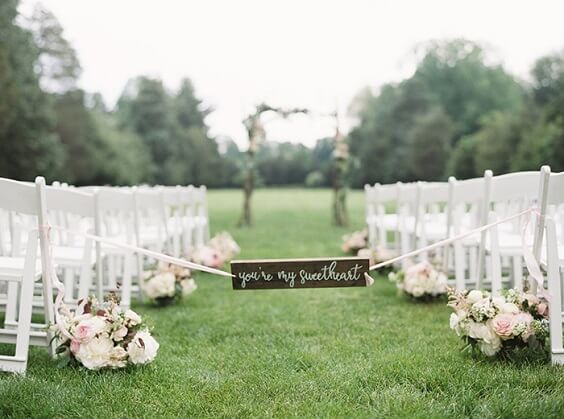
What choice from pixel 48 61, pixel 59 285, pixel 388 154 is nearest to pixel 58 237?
pixel 59 285

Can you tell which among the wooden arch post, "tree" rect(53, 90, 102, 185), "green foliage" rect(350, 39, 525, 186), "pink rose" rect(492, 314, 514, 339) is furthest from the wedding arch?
"green foliage" rect(350, 39, 525, 186)

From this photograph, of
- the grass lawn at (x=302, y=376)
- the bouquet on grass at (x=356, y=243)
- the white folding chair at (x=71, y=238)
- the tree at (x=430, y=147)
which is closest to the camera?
the grass lawn at (x=302, y=376)

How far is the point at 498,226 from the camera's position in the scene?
5520mm

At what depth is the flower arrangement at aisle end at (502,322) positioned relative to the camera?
11.2 ft

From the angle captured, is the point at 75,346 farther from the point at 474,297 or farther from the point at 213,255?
the point at 213,255

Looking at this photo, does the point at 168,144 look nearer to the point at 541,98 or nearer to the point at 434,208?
the point at 541,98

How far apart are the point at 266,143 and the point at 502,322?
92.3 feet

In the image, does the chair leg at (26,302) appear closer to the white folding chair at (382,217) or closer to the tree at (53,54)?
the white folding chair at (382,217)

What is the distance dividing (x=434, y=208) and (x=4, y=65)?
20.9 m

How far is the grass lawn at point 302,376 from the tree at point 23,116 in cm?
2155

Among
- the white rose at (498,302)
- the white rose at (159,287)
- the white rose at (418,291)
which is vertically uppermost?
the white rose at (498,302)

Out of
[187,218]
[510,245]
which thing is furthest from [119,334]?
[187,218]

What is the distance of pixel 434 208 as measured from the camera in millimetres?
6184

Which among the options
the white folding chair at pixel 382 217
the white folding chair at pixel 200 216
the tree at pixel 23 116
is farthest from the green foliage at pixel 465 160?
the white folding chair at pixel 382 217
